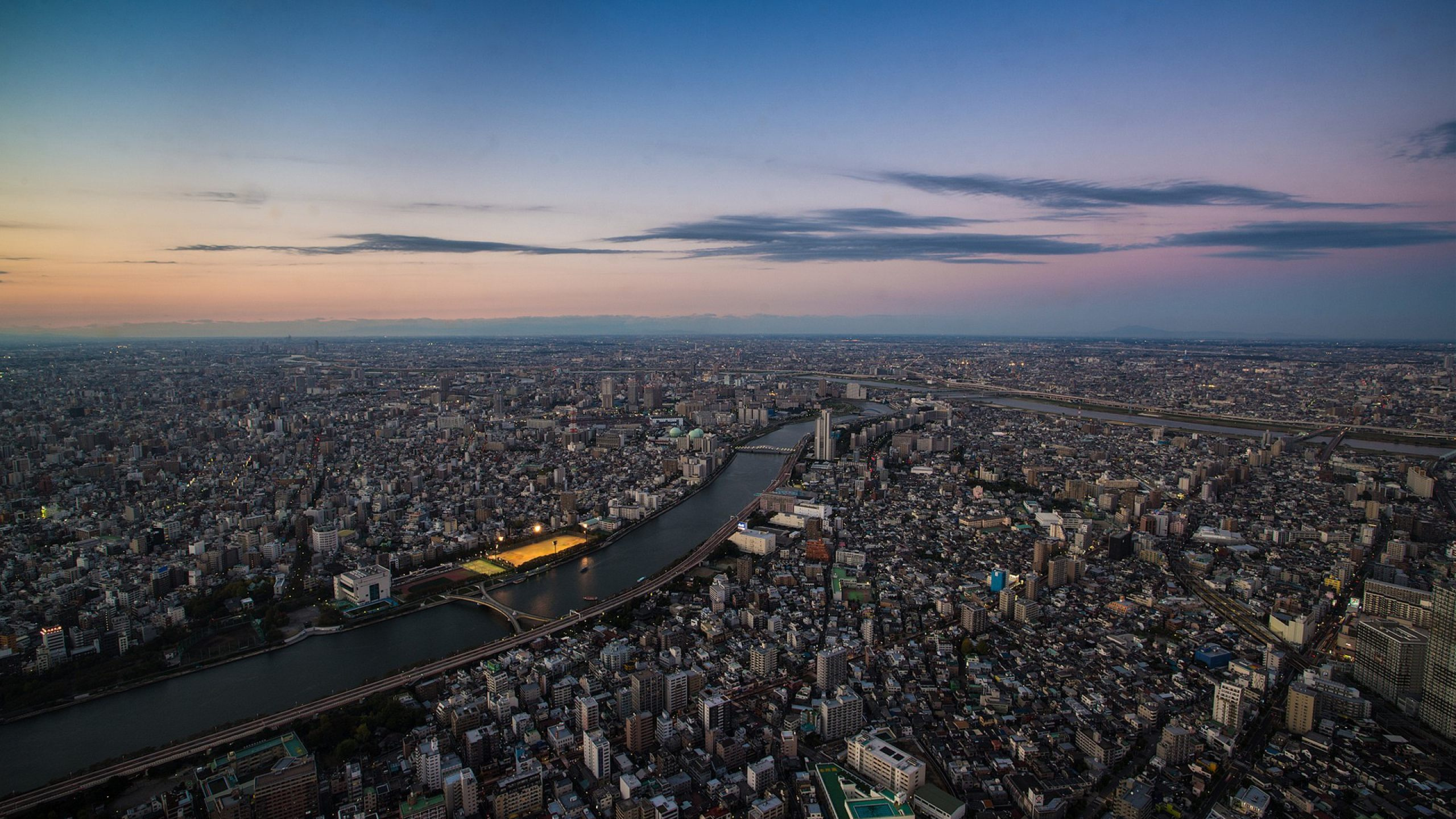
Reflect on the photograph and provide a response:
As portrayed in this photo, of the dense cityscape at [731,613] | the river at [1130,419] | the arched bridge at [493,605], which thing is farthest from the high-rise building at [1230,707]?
the river at [1130,419]

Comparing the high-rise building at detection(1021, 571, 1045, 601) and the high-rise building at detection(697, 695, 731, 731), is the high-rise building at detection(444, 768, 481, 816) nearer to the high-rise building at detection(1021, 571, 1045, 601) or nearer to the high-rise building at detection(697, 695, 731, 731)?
the high-rise building at detection(697, 695, 731, 731)

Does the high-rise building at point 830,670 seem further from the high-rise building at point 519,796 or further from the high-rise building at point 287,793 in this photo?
the high-rise building at point 287,793

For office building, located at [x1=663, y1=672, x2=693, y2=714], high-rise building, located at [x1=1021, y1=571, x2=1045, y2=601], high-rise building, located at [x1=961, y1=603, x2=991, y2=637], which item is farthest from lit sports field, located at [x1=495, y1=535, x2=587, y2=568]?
high-rise building, located at [x1=1021, y1=571, x2=1045, y2=601]

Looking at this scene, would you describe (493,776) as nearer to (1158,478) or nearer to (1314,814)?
(1314,814)

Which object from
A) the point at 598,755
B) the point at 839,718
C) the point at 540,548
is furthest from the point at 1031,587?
the point at 540,548

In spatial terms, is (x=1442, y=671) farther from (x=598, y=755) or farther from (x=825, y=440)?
(x=825, y=440)
